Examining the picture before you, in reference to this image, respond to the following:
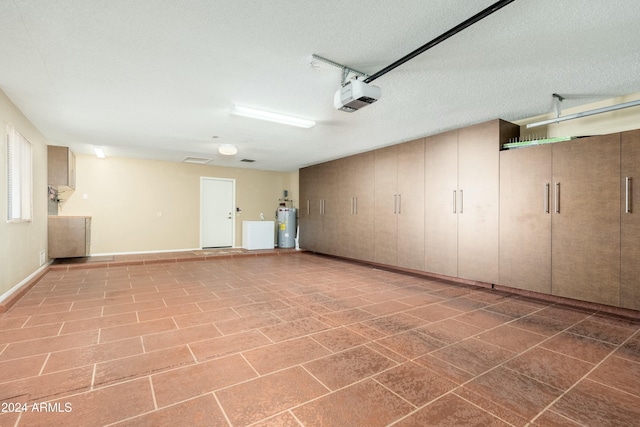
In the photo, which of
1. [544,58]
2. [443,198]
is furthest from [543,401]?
[443,198]

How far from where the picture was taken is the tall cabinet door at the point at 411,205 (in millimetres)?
4859

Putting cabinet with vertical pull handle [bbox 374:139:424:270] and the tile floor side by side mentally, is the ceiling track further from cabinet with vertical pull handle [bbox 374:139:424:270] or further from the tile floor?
cabinet with vertical pull handle [bbox 374:139:424:270]

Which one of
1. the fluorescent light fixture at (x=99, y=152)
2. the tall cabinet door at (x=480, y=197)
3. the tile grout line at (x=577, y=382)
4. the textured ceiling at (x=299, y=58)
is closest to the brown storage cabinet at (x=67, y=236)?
the fluorescent light fixture at (x=99, y=152)

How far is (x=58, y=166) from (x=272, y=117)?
14.5ft

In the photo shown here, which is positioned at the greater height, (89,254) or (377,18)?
(377,18)

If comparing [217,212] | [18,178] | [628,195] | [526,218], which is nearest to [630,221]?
[628,195]

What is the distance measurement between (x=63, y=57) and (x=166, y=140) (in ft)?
9.70

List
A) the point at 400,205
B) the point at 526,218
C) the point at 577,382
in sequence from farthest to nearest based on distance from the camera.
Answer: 1. the point at 400,205
2. the point at 526,218
3. the point at 577,382

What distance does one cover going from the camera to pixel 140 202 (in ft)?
23.5

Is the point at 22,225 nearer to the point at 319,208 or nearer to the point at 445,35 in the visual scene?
the point at 319,208

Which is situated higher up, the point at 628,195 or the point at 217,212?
the point at 628,195

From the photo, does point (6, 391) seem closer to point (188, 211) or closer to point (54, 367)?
point (54, 367)

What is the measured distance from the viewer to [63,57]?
8.05 feet

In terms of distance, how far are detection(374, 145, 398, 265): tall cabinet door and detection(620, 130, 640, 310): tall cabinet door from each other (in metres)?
2.84
